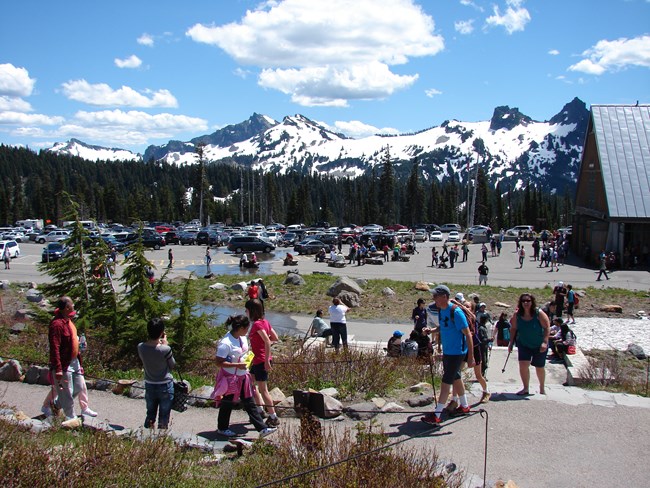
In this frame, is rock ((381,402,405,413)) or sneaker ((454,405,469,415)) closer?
sneaker ((454,405,469,415))

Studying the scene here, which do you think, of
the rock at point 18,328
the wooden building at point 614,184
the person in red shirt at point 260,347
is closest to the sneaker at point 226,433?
the person in red shirt at point 260,347

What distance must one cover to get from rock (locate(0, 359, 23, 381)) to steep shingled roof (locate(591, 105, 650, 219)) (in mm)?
40655

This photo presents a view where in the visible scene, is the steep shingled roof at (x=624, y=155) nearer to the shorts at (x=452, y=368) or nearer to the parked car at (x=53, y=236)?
the shorts at (x=452, y=368)

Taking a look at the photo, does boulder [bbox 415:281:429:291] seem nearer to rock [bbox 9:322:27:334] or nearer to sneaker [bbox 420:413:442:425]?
rock [bbox 9:322:27:334]

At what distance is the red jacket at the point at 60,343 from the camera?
7.32 meters

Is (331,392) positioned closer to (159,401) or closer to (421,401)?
(421,401)

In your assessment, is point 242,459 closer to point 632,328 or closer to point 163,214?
point 632,328

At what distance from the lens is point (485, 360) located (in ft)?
36.0

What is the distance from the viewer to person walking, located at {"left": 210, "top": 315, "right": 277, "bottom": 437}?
7.01 m

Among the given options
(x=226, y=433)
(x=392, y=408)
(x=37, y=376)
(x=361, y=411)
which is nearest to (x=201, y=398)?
(x=226, y=433)

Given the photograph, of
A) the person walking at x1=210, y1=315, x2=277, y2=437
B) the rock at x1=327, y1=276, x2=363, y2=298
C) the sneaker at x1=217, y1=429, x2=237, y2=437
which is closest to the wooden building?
the rock at x1=327, y1=276, x2=363, y2=298

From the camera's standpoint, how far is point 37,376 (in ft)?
31.3

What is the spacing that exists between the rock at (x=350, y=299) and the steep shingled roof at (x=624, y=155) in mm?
25878

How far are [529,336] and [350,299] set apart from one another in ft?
49.1
